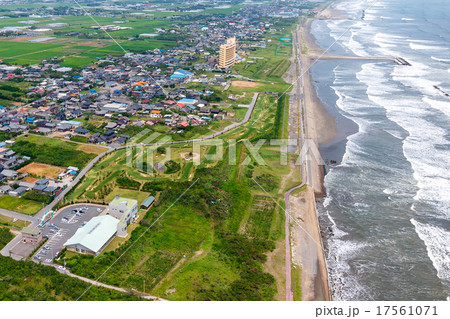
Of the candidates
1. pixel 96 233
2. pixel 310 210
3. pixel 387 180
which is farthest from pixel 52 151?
pixel 387 180

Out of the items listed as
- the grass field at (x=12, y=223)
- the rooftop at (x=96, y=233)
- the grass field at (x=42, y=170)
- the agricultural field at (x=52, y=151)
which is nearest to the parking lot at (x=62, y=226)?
the rooftop at (x=96, y=233)

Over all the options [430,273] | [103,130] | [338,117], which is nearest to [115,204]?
[103,130]

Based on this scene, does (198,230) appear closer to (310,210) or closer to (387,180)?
(310,210)

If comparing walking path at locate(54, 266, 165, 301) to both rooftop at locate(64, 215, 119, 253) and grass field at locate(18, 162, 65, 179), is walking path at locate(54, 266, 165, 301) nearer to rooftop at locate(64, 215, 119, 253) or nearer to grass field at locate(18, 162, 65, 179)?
rooftop at locate(64, 215, 119, 253)

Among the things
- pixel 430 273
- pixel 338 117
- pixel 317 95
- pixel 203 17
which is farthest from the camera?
pixel 203 17

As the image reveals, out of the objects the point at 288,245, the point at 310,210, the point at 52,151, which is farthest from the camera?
the point at 52,151

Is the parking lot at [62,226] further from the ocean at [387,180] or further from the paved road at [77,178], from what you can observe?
the ocean at [387,180]

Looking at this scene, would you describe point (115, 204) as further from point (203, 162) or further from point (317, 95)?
point (317, 95)
